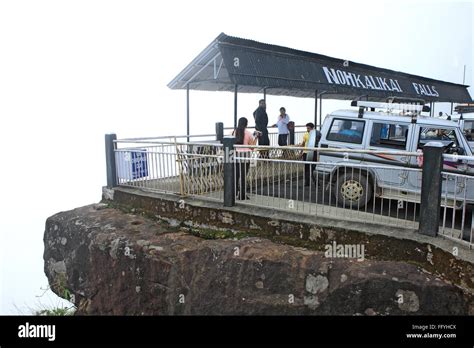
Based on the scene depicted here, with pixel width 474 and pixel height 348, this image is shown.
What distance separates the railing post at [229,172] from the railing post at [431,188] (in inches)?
134

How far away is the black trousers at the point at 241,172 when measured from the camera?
281 inches

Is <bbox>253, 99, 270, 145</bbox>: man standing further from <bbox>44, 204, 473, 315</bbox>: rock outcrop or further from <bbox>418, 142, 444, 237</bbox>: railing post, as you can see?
<bbox>418, 142, 444, 237</bbox>: railing post

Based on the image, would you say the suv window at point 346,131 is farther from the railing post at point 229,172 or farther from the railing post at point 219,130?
the railing post at point 219,130

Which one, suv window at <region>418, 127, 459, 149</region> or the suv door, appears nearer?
the suv door

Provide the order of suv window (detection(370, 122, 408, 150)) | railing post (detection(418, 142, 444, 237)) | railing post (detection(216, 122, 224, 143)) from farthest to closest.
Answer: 1. railing post (detection(216, 122, 224, 143))
2. suv window (detection(370, 122, 408, 150))
3. railing post (detection(418, 142, 444, 237))

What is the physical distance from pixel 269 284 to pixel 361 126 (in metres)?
3.95

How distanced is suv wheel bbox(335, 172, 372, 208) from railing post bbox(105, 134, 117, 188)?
5.85 m

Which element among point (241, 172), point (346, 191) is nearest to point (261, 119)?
point (241, 172)

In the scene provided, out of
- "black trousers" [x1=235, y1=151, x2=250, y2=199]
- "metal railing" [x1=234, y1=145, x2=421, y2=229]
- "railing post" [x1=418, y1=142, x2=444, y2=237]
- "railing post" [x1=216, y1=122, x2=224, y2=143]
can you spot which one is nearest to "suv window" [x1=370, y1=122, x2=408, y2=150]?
"metal railing" [x1=234, y1=145, x2=421, y2=229]

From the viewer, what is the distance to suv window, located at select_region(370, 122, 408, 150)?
7.25 metres

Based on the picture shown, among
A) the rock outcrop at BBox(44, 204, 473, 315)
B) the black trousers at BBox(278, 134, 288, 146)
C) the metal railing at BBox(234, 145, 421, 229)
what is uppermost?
the black trousers at BBox(278, 134, 288, 146)

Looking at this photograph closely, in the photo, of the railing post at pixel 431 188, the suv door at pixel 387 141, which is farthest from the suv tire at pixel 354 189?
the railing post at pixel 431 188
